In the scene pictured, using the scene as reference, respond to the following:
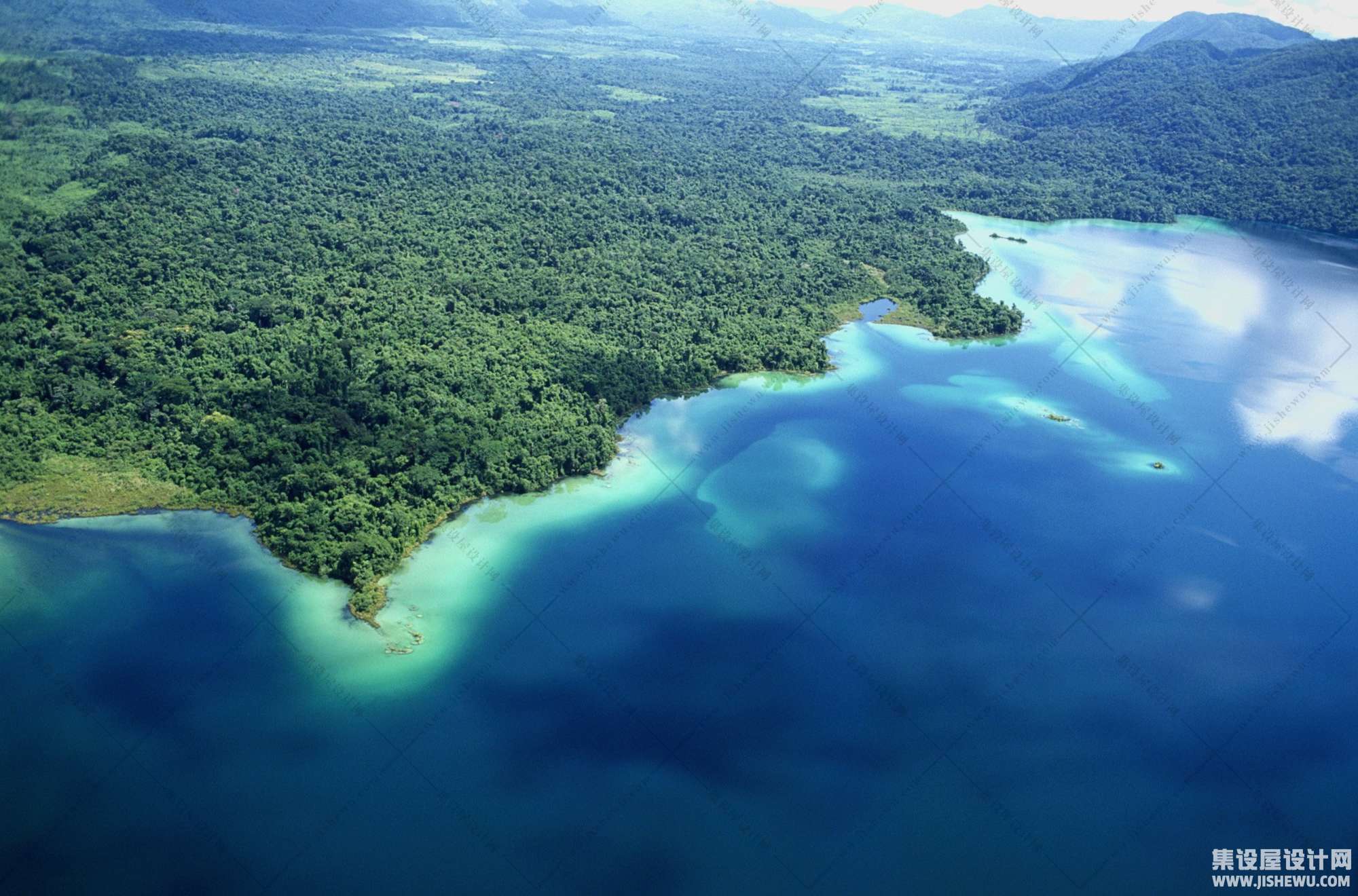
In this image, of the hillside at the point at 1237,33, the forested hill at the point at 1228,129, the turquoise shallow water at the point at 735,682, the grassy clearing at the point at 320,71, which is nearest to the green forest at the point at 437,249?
the forested hill at the point at 1228,129

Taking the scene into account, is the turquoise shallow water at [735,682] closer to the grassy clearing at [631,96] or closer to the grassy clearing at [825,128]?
the grassy clearing at [825,128]

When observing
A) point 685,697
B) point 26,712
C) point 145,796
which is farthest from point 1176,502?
point 26,712

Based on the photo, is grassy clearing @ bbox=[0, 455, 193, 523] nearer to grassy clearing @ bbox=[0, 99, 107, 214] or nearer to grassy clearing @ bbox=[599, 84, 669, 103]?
grassy clearing @ bbox=[0, 99, 107, 214]

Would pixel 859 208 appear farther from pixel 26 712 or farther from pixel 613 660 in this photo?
pixel 26 712

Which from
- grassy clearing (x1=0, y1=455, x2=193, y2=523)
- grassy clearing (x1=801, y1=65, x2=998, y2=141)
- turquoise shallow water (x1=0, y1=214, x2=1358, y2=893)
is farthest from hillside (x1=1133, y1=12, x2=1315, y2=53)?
grassy clearing (x1=0, y1=455, x2=193, y2=523)

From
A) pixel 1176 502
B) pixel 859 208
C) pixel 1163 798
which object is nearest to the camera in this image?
pixel 1163 798

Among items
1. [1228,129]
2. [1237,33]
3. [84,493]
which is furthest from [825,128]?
[84,493]
